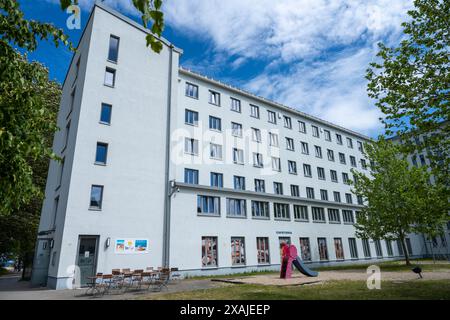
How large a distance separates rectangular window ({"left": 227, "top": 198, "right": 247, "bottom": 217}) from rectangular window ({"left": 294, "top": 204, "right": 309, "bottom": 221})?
7.88m

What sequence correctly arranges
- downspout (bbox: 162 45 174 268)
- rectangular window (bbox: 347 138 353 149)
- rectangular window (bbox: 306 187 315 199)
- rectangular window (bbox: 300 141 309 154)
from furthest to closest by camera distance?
rectangular window (bbox: 347 138 353 149), rectangular window (bbox: 300 141 309 154), rectangular window (bbox: 306 187 315 199), downspout (bbox: 162 45 174 268)

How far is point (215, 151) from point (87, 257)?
50.3ft

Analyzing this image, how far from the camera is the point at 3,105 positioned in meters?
6.96

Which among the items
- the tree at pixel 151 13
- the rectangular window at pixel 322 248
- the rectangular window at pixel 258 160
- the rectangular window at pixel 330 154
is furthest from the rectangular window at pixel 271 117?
the tree at pixel 151 13

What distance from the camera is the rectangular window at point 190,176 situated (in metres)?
26.8

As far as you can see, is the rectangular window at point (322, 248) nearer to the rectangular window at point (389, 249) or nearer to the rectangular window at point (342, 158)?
the rectangular window at point (389, 249)

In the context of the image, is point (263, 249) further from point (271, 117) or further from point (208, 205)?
point (271, 117)

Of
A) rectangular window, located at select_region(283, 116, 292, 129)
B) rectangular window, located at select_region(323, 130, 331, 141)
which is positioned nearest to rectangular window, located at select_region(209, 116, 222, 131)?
rectangular window, located at select_region(283, 116, 292, 129)

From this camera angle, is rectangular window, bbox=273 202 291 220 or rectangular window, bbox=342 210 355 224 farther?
rectangular window, bbox=342 210 355 224

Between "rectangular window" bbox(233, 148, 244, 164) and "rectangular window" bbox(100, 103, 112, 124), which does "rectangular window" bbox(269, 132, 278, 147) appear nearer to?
"rectangular window" bbox(233, 148, 244, 164)

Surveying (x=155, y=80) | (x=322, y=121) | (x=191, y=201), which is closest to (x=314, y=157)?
(x=322, y=121)

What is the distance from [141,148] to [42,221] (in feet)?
37.1

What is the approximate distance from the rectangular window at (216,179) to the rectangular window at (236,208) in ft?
5.94

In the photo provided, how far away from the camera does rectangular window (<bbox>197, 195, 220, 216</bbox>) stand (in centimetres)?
2619
